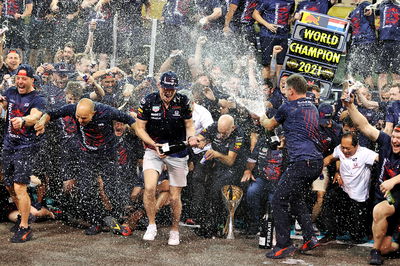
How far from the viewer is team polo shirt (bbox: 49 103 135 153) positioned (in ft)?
25.3

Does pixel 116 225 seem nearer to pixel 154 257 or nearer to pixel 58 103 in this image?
pixel 154 257

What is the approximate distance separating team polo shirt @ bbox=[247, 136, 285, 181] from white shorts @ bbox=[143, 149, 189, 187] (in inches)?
44.3

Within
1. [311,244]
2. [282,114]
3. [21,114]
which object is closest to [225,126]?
[282,114]

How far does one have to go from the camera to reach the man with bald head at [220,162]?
827 cm

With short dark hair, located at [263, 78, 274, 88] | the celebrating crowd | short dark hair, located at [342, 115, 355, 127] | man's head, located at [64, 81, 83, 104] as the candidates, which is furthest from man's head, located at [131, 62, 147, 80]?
short dark hair, located at [342, 115, 355, 127]

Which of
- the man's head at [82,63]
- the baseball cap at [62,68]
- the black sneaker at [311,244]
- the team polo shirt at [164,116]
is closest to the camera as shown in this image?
the black sneaker at [311,244]

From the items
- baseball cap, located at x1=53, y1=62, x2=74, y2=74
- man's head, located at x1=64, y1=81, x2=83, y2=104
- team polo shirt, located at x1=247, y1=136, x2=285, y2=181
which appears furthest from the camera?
baseball cap, located at x1=53, y1=62, x2=74, y2=74

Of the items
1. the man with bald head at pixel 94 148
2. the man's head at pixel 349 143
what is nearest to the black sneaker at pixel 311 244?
the man's head at pixel 349 143

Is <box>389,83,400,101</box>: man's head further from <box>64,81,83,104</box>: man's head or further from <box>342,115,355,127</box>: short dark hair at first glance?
<box>64,81,83,104</box>: man's head

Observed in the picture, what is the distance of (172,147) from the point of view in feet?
24.5

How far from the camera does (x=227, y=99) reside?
9.23 metres

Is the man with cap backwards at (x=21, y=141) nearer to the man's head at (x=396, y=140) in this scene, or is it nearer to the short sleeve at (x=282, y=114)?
the short sleeve at (x=282, y=114)

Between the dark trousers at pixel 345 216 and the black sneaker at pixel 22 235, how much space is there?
349cm

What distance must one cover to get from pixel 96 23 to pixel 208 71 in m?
2.22
